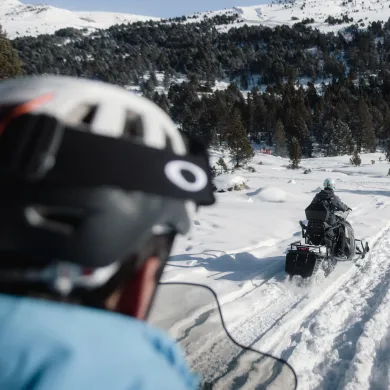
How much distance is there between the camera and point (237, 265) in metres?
6.45

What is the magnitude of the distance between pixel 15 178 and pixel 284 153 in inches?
2361

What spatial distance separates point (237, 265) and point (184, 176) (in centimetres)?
554

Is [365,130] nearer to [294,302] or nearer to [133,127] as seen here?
[294,302]

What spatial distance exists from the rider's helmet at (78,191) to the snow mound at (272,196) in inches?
539

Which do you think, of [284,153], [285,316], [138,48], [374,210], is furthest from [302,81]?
[285,316]

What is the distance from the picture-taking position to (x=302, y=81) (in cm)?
10794

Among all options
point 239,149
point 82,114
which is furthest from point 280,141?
point 82,114

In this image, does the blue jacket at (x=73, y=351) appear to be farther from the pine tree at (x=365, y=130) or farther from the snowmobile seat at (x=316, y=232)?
the pine tree at (x=365, y=130)

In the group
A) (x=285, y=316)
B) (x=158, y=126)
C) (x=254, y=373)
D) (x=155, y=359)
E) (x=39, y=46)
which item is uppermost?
(x=39, y=46)

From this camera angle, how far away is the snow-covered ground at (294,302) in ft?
10.8

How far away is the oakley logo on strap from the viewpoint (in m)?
1.05

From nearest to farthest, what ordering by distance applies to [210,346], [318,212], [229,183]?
[210,346] < [318,212] < [229,183]

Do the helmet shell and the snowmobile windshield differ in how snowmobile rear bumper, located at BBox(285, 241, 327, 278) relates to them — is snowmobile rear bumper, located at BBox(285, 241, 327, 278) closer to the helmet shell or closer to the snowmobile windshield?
the snowmobile windshield

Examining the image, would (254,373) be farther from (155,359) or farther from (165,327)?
(155,359)
